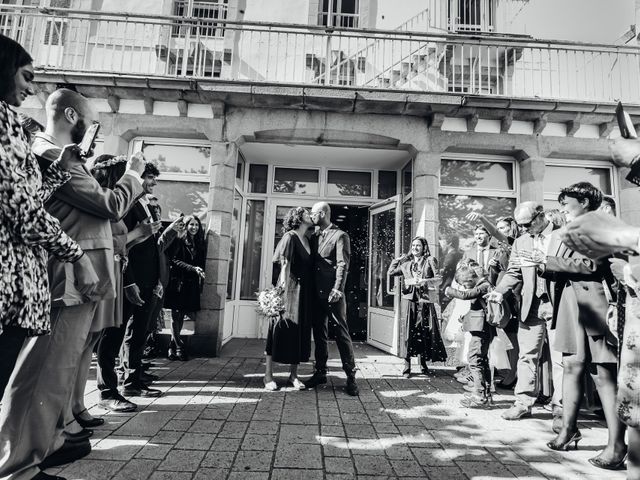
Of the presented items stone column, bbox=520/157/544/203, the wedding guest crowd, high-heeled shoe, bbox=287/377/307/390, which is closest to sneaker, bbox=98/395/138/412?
the wedding guest crowd

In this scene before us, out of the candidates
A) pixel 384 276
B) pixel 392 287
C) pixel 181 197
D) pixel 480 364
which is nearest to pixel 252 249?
pixel 181 197

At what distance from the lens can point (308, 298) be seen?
4.64 m

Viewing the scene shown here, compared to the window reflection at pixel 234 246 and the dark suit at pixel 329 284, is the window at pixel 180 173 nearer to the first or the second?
the window reflection at pixel 234 246

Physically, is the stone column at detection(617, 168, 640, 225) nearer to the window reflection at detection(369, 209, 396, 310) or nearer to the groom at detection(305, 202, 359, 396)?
the window reflection at detection(369, 209, 396, 310)

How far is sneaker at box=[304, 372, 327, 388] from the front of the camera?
4543 mm

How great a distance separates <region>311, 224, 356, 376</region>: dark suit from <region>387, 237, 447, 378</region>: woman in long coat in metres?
1.32

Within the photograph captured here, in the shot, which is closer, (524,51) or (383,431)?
(383,431)

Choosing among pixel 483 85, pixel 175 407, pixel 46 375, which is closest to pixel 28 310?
pixel 46 375

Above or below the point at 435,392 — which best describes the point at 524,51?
above

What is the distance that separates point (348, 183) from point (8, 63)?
7178 millimetres

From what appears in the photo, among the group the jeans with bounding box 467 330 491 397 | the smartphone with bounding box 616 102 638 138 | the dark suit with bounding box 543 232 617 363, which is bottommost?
the jeans with bounding box 467 330 491 397

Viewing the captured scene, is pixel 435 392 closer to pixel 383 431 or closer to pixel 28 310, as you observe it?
pixel 383 431

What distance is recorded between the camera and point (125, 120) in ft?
22.7

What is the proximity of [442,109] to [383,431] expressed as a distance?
5569 millimetres
